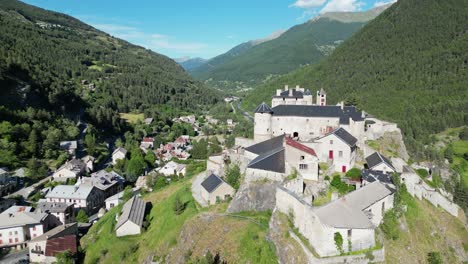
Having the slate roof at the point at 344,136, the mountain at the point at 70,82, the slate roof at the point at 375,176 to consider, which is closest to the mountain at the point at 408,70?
the mountain at the point at 70,82

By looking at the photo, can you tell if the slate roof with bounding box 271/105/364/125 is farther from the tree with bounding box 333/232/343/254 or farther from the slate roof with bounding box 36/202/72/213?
the slate roof with bounding box 36/202/72/213

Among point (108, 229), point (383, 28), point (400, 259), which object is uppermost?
point (383, 28)

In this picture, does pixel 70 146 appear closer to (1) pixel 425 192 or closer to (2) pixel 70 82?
(2) pixel 70 82

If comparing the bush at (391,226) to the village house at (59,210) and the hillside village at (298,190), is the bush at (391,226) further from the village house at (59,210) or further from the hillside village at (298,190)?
the village house at (59,210)

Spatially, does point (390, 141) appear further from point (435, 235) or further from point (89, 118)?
point (89, 118)

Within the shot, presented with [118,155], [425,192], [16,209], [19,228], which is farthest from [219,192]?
[118,155]

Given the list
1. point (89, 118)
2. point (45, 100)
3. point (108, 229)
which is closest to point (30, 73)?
point (45, 100)

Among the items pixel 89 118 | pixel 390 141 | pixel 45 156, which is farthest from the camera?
pixel 89 118
